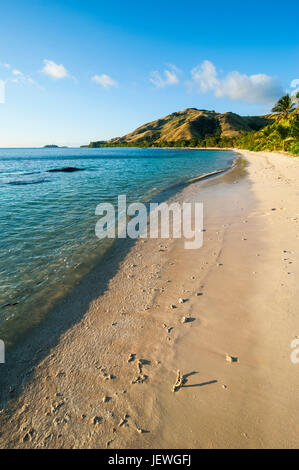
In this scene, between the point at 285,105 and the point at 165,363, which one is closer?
the point at 165,363

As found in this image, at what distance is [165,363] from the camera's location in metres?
3.94

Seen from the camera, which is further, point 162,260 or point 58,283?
point 162,260

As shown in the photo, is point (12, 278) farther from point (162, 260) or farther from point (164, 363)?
point (164, 363)

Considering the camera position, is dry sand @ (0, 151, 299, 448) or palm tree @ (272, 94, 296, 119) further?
palm tree @ (272, 94, 296, 119)

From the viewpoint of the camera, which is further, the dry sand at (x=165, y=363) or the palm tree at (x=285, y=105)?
the palm tree at (x=285, y=105)

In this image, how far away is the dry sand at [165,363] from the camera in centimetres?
297

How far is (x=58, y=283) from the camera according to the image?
6.77 meters

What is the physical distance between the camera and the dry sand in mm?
2975

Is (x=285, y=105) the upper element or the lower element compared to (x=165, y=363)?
upper

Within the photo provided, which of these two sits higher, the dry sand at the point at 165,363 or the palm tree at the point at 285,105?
the palm tree at the point at 285,105

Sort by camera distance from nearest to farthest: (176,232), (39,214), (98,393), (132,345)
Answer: (98,393) < (132,345) < (176,232) < (39,214)
